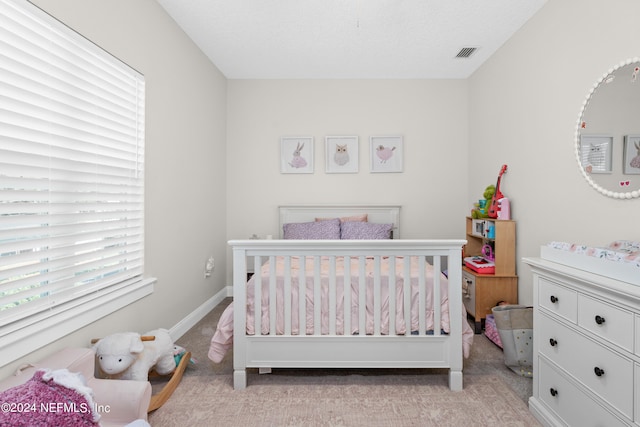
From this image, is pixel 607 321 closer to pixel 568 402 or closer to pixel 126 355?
pixel 568 402

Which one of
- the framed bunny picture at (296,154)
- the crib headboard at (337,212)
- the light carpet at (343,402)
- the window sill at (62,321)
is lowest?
the light carpet at (343,402)

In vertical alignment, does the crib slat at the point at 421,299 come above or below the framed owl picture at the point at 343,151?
below

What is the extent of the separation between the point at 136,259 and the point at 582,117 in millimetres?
2993

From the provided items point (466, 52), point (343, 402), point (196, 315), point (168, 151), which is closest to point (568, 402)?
point (343, 402)

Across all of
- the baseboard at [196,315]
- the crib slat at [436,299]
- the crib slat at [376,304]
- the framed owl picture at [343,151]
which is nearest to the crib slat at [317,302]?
the crib slat at [376,304]

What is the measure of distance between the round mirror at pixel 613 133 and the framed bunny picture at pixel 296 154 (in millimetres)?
2470

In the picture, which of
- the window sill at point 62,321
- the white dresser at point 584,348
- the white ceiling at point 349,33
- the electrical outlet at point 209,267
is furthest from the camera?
the electrical outlet at point 209,267

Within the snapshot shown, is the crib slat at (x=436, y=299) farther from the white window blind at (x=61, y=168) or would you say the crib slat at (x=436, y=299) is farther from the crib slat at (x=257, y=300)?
the white window blind at (x=61, y=168)

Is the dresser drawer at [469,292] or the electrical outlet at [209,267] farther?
the electrical outlet at [209,267]

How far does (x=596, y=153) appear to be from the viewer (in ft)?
6.17

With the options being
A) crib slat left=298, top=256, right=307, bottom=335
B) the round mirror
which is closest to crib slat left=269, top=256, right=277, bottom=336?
crib slat left=298, top=256, right=307, bottom=335

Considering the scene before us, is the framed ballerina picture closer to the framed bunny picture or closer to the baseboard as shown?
the framed bunny picture

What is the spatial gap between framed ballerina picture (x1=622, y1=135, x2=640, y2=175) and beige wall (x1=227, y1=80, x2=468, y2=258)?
2060mm

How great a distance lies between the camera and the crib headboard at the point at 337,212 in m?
3.71
